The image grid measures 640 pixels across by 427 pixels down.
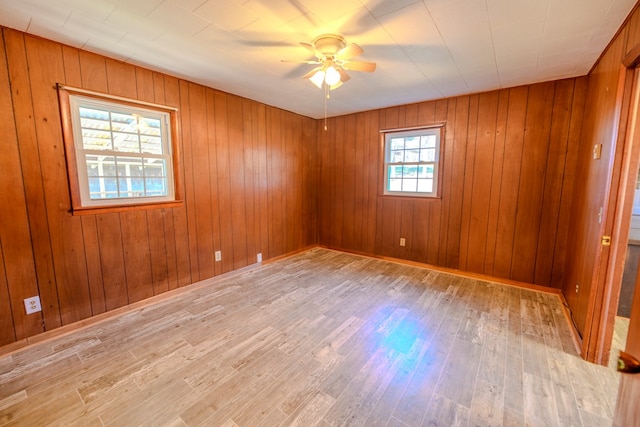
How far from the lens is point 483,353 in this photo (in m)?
2.03

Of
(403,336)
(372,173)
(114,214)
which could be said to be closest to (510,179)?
(372,173)

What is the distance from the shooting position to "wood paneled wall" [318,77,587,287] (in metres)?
2.98

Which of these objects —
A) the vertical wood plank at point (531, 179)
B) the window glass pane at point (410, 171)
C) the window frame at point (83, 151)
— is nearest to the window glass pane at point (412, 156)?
the window glass pane at point (410, 171)

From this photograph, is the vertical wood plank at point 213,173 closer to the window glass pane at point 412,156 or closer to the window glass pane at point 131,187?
the window glass pane at point 131,187

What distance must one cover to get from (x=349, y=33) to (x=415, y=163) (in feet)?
7.73

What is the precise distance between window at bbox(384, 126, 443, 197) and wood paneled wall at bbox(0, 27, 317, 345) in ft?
5.70

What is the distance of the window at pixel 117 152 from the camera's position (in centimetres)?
229

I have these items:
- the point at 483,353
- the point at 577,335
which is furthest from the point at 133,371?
the point at 577,335

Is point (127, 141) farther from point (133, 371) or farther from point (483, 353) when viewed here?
point (483, 353)

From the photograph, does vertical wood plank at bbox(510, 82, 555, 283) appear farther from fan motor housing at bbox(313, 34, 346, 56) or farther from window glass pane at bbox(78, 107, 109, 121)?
window glass pane at bbox(78, 107, 109, 121)

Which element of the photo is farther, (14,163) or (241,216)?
(241,216)

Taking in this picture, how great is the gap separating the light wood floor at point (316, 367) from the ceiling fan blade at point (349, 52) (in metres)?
2.30

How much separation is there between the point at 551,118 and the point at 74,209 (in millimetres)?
4939

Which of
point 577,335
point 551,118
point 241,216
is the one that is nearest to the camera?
point 577,335
